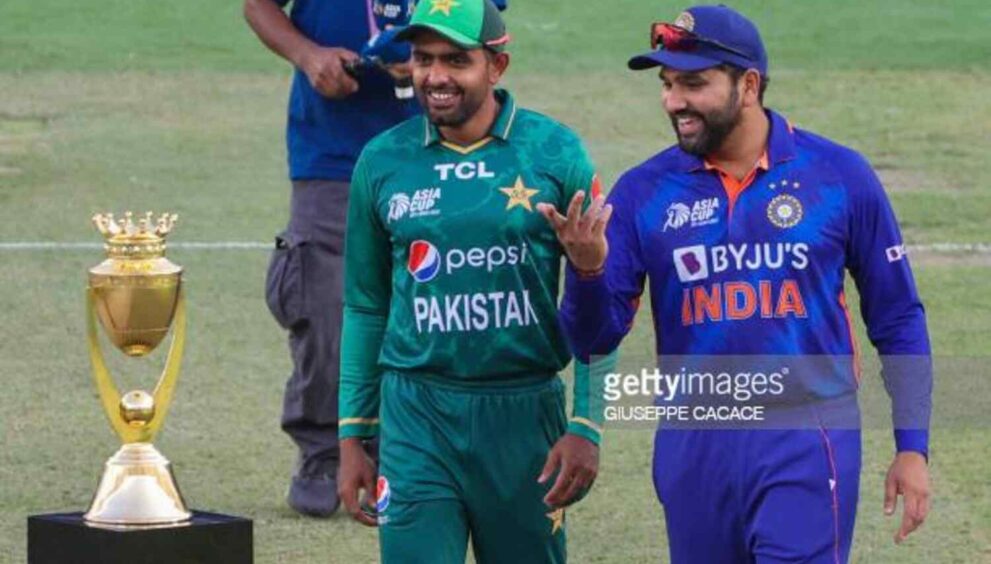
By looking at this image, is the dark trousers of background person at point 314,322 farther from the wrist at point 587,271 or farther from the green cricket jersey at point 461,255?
the wrist at point 587,271

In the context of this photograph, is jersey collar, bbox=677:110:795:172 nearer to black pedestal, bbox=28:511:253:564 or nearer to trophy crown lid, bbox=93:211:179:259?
trophy crown lid, bbox=93:211:179:259

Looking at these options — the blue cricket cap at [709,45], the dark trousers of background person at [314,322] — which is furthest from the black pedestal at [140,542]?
the dark trousers of background person at [314,322]

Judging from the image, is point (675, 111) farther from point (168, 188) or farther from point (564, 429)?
point (168, 188)

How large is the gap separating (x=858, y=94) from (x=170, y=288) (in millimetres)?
12779

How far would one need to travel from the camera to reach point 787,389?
6.85m

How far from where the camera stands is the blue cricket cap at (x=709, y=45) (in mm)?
6926

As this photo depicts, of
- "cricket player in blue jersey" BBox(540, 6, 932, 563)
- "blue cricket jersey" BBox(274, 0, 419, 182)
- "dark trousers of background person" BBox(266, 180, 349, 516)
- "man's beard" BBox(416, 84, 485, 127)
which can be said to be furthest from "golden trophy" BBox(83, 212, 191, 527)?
"dark trousers of background person" BBox(266, 180, 349, 516)

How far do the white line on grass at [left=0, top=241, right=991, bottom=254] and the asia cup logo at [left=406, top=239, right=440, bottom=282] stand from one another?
7.44 m

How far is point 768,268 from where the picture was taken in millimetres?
6832

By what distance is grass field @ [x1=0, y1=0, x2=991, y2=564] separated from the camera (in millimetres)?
10039

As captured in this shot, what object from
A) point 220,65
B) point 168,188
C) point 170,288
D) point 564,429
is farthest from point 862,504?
point 220,65

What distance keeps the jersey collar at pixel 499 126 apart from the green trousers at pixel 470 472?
1.97 ft

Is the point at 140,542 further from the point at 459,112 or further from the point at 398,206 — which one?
the point at 459,112

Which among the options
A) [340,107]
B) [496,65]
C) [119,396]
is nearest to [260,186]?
[340,107]
